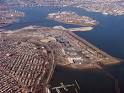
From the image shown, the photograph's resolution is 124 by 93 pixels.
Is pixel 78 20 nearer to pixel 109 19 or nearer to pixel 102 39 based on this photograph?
pixel 109 19

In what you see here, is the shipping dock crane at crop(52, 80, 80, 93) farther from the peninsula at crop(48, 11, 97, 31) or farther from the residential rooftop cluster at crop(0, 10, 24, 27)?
the residential rooftop cluster at crop(0, 10, 24, 27)

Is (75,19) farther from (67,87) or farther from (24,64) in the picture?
(67,87)

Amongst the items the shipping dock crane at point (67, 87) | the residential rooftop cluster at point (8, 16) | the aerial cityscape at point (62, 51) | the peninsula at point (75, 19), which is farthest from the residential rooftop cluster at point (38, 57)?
the residential rooftop cluster at point (8, 16)

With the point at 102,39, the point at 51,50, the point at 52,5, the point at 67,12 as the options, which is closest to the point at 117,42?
the point at 102,39

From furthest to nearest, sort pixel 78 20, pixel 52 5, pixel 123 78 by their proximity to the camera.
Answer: pixel 52 5 < pixel 78 20 < pixel 123 78

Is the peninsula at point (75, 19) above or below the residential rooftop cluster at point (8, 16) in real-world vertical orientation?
above

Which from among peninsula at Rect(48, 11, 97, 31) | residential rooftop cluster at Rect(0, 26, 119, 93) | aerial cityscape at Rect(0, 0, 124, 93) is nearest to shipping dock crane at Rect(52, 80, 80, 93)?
aerial cityscape at Rect(0, 0, 124, 93)

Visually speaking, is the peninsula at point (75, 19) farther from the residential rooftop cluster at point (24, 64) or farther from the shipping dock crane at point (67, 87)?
the shipping dock crane at point (67, 87)

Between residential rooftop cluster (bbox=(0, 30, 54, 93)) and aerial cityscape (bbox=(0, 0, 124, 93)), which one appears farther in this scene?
aerial cityscape (bbox=(0, 0, 124, 93))
